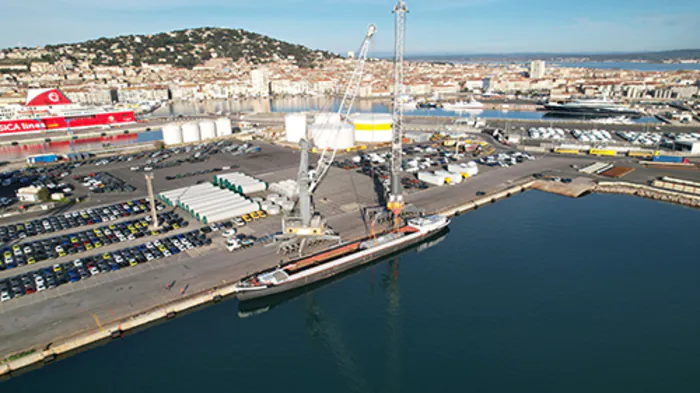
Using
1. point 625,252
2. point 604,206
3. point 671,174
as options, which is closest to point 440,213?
point 625,252

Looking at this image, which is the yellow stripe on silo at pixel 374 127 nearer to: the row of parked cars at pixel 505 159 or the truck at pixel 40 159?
the row of parked cars at pixel 505 159

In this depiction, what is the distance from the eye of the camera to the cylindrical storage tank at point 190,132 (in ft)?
260

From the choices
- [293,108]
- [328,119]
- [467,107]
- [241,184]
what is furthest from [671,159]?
[293,108]

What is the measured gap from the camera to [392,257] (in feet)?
118

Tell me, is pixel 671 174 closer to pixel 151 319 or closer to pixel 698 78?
pixel 151 319

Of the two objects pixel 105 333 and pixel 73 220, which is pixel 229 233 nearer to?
pixel 105 333

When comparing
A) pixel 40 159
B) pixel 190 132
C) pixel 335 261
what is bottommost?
pixel 335 261

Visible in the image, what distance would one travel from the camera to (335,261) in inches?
1258

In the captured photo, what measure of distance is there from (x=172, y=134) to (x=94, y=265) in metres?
52.8

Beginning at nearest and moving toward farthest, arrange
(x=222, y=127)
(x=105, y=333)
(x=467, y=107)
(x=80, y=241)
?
(x=105, y=333) < (x=80, y=241) < (x=222, y=127) < (x=467, y=107)

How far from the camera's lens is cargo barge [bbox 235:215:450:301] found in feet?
93.1

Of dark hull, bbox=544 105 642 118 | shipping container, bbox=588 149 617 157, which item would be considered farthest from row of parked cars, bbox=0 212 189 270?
dark hull, bbox=544 105 642 118

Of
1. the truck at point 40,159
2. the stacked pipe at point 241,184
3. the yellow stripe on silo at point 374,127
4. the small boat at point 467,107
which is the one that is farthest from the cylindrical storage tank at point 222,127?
the small boat at point 467,107

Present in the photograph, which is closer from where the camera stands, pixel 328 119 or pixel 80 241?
pixel 80 241
